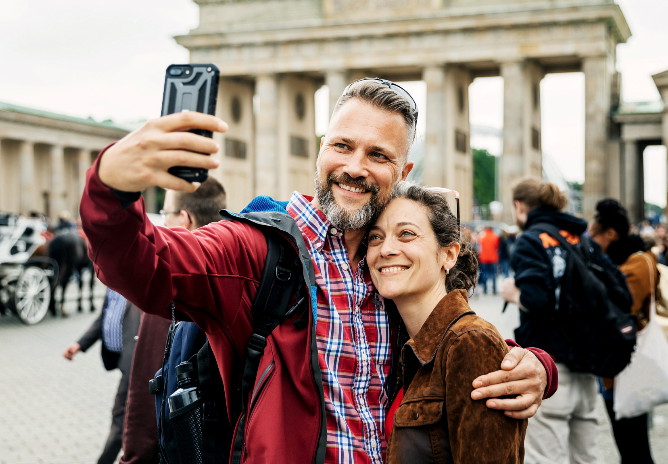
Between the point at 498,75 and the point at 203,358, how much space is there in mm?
46826

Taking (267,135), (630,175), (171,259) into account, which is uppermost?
(267,135)

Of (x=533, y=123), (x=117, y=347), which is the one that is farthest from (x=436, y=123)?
(x=117, y=347)

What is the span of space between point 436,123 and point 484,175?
5910cm

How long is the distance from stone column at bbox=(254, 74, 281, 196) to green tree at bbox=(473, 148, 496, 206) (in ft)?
167

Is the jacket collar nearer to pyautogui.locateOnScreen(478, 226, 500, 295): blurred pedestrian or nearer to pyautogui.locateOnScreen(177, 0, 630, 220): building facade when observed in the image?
pyautogui.locateOnScreen(478, 226, 500, 295): blurred pedestrian

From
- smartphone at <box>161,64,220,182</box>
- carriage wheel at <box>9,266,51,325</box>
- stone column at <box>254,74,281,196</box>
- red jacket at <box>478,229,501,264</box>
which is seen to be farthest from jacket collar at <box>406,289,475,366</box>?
stone column at <box>254,74,281,196</box>

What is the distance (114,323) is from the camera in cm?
520

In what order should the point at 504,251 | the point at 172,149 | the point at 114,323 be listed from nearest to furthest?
1. the point at 172,149
2. the point at 114,323
3. the point at 504,251

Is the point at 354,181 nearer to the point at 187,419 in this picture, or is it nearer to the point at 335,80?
the point at 187,419

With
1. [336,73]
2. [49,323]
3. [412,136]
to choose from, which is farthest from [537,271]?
[336,73]

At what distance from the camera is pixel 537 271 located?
544 cm

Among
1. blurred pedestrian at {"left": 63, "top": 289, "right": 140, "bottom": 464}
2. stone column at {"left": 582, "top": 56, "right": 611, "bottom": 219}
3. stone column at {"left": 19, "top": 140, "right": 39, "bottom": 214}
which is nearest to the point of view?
blurred pedestrian at {"left": 63, "top": 289, "right": 140, "bottom": 464}

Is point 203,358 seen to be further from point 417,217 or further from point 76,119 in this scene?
point 76,119

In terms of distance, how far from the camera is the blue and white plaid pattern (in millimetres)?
5168
